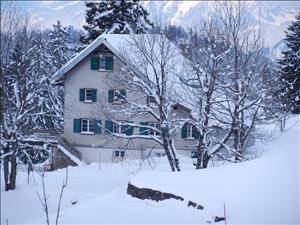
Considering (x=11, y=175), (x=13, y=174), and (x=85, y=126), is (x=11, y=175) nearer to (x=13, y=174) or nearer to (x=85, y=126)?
(x=13, y=174)

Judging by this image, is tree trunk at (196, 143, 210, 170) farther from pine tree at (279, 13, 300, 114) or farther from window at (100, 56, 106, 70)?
window at (100, 56, 106, 70)

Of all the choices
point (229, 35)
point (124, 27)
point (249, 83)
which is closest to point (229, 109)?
point (249, 83)

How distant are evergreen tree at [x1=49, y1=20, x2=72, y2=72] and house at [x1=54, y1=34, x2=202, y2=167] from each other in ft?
36.0

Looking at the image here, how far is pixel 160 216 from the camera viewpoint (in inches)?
415

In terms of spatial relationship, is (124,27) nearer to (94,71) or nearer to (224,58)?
(94,71)

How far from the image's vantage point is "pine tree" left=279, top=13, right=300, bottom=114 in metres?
16.4

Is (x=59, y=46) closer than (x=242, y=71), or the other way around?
(x=242, y=71)

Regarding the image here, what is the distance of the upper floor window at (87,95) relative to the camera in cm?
2839

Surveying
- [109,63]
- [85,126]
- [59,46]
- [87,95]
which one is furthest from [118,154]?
[59,46]

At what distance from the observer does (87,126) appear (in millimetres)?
28906

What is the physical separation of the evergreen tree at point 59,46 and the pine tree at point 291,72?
82.0 ft

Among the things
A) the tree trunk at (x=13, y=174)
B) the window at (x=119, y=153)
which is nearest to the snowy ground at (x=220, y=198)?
the tree trunk at (x=13, y=174)

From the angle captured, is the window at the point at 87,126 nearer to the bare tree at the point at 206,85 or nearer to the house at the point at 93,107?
the house at the point at 93,107

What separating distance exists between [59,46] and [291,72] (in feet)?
91.0
